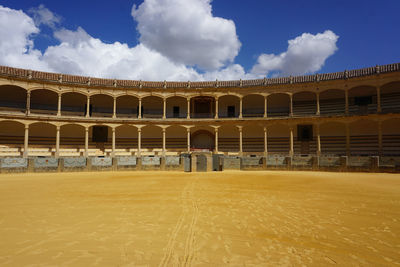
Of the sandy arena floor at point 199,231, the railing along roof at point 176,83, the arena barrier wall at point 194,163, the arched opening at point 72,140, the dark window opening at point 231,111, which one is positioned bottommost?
the sandy arena floor at point 199,231

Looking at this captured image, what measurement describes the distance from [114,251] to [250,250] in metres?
2.32

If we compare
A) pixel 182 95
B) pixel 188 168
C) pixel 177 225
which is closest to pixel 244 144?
pixel 182 95

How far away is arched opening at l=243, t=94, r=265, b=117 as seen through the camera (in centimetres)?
2933

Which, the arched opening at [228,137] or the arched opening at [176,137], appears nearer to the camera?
the arched opening at [228,137]

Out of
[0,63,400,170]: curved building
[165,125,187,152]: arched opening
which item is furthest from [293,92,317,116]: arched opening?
[165,125,187,152]: arched opening

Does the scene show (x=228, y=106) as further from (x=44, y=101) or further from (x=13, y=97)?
(x=13, y=97)

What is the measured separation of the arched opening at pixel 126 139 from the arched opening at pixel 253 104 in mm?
14444

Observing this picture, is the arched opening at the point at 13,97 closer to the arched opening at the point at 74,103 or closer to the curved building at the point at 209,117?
the curved building at the point at 209,117

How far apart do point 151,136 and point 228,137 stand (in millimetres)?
10008

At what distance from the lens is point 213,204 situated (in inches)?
279

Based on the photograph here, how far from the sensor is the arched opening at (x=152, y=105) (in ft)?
99.1

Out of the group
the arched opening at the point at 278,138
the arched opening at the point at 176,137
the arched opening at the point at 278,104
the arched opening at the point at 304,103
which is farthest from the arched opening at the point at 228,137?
the arched opening at the point at 304,103

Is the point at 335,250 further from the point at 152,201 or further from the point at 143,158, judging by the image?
the point at 143,158

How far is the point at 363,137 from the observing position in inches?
967
